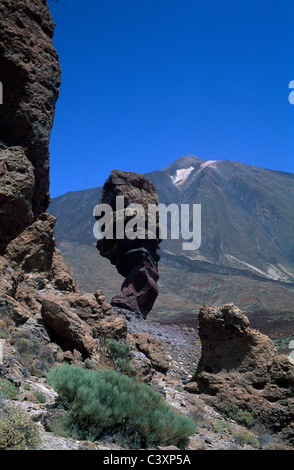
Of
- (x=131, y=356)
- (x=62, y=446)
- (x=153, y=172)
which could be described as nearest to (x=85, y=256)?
(x=131, y=356)

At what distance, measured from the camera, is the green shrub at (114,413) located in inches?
138

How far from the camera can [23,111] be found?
721 cm

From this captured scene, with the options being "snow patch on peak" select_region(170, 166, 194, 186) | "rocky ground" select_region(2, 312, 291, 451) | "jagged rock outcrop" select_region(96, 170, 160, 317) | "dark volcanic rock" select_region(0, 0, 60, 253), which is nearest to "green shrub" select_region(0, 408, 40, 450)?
"rocky ground" select_region(2, 312, 291, 451)

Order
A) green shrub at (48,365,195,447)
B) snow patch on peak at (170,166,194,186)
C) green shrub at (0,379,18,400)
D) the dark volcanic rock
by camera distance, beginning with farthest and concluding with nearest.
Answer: snow patch on peak at (170,166,194,186), the dark volcanic rock, green shrub at (0,379,18,400), green shrub at (48,365,195,447)

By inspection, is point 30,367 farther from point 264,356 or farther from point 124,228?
point 124,228

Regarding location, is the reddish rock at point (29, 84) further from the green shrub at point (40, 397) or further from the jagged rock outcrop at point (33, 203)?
the green shrub at point (40, 397)

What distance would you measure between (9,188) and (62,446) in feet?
15.4

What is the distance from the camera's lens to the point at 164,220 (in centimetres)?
8569

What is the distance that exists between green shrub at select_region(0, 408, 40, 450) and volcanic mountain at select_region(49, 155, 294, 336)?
65.5 ft

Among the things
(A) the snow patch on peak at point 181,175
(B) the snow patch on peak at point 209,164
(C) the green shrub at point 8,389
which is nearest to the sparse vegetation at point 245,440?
(C) the green shrub at point 8,389

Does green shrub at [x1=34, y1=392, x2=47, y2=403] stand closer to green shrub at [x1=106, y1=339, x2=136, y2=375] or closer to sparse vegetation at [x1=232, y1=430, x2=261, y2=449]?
green shrub at [x1=106, y1=339, x2=136, y2=375]

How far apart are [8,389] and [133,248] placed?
13.8 meters

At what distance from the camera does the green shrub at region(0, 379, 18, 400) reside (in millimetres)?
3693

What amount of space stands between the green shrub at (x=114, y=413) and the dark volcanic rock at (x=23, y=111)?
363 cm
